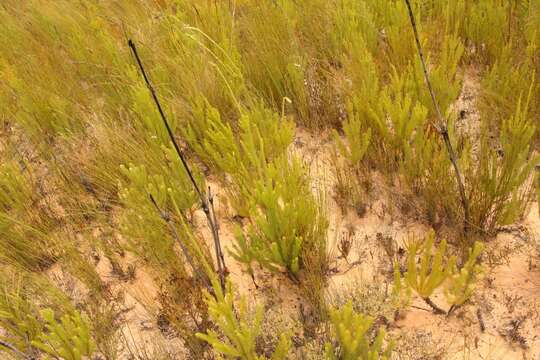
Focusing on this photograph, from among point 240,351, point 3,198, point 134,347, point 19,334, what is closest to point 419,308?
point 240,351

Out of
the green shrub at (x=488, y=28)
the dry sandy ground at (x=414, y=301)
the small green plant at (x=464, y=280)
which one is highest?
the green shrub at (x=488, y=28)

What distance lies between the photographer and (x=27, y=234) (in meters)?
1.90

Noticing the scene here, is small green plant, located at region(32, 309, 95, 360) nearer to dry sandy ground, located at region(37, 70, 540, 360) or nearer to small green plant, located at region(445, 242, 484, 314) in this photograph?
dry sandy ground, located at region(37, 70, 540, 360)

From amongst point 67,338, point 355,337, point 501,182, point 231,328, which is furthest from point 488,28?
point 67,338

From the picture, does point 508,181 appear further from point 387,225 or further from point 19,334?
point 19,334

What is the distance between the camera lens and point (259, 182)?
4.21ft

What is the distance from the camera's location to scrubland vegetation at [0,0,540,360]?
4.53 feet

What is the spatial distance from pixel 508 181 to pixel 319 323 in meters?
0.86

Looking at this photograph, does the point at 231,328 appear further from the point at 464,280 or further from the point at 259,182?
the point at 464,280

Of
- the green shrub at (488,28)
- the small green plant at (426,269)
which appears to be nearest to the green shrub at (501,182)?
the small green plant at (426,269)

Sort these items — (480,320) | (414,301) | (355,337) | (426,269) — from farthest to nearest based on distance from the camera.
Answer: (414,301), (480,320), (426,269), (355,337)

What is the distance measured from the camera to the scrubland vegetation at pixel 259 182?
1382mm

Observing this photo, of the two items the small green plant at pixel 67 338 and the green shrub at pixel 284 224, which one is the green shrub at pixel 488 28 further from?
the small green plant at pixel 67 338

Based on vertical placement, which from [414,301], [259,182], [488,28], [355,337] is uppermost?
[488,28]
